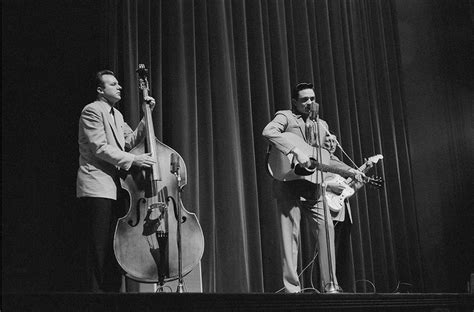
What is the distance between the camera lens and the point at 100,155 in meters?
3.38

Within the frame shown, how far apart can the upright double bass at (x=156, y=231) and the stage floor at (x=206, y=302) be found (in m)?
0.61

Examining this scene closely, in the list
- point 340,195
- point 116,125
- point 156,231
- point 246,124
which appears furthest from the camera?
point 246,124

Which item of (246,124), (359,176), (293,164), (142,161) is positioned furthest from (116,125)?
(246,124)

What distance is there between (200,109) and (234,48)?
0.68m

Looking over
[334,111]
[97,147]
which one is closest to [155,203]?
[97,147]

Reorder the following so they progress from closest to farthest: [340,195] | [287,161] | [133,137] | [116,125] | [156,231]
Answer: [156,231], [116,125], [133,137], [287,161], [340,195]

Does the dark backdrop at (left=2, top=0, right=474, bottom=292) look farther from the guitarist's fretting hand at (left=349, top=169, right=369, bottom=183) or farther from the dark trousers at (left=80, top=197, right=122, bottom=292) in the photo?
the guitarist's fretting hand at (left=349, top=169, right=369, bottom=183)

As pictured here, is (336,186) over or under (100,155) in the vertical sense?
under

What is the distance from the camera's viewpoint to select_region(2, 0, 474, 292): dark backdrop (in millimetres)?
3781

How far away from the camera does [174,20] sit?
4816 millimetres

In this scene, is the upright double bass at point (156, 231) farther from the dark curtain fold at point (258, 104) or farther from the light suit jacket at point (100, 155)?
the dark curtain fold at point (258, 104)

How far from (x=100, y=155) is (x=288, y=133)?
1.23m

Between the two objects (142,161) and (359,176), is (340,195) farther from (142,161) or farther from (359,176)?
(142,161)

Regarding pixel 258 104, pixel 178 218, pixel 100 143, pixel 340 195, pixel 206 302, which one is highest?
pixel 258 104
